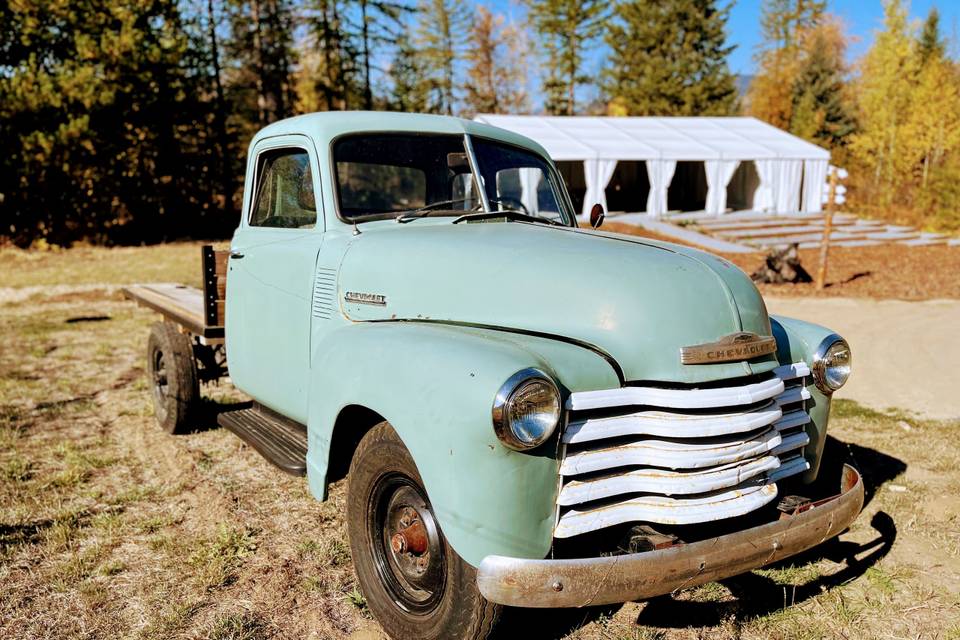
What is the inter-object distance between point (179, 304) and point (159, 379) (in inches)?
24.1

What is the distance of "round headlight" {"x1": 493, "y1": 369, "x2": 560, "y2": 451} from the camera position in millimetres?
2229

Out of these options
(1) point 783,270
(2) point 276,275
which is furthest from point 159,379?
(1) point 783,270

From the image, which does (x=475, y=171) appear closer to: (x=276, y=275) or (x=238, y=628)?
(x=276, y=275)

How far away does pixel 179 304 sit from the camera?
5.70 meters

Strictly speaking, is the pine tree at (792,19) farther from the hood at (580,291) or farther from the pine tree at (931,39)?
the hood at (580,291)

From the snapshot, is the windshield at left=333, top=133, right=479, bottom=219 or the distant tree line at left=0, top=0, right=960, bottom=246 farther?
the distant tree line at left=0, top=0, right=960, bottom=246

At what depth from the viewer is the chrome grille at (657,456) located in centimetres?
235

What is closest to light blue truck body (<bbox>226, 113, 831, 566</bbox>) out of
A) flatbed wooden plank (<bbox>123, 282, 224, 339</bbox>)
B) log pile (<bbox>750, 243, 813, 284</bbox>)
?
flatbed wooden plank (<bbox>123, 282, 224, 339</bbox>)

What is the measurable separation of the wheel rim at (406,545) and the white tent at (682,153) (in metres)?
20.6

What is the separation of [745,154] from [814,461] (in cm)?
2440

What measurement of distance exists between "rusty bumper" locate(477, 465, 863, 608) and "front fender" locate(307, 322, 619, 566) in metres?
0.14

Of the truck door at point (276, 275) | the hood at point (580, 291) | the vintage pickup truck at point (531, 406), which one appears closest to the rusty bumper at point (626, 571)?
the vintage pickup truck at point (531, 406)

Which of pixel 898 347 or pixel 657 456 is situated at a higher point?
pixel 657 456

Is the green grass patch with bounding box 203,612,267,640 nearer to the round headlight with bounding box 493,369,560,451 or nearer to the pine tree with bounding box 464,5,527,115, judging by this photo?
the round headlight with bounding box 493,369,560,451
